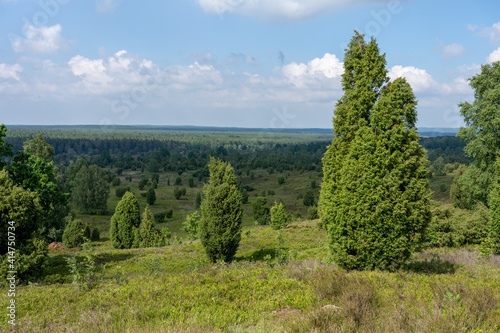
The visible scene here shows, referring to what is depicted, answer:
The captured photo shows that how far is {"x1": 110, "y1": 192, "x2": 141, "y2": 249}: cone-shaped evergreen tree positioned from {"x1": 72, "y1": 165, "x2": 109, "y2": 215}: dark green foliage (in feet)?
132

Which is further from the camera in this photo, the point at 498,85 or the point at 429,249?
the point at 498,85

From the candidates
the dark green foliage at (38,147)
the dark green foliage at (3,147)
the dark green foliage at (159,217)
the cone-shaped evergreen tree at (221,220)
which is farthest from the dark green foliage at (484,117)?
the dark green foliage at (159,217)

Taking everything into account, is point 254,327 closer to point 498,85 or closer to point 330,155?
point 330,155

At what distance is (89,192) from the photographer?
6066 cm

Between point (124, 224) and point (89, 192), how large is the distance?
40985 millimetres

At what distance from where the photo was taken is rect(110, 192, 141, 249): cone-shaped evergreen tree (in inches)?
1001

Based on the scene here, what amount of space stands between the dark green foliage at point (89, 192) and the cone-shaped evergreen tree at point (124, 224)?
4012 cm

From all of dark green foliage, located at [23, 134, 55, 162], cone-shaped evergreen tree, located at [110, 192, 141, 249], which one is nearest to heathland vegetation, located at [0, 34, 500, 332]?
cone-shaped evergreen tree, located at [110, 192, 141, 249]

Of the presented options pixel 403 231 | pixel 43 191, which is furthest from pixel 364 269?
pixel 43 191

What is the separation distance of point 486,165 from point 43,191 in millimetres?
28758

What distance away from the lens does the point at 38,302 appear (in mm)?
7578

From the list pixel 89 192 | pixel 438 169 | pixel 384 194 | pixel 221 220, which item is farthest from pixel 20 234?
pixel 438 169

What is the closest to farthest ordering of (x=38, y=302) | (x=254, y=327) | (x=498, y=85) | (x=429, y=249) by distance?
(x=254, y=327)
(x=38, y=302)
(x=429, y=249)
(x=498, y=85)

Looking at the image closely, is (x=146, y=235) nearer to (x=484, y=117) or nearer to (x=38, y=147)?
(x=38, y=147)
